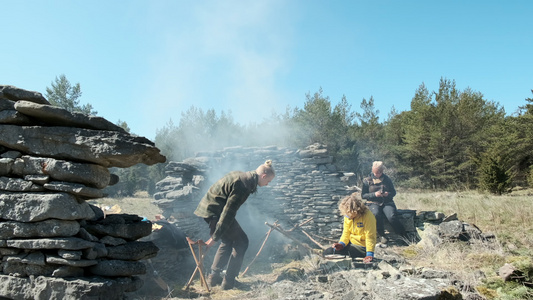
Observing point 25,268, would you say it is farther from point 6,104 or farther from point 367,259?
point 367,259

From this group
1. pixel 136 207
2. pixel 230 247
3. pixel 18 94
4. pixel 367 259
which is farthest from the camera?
pixel 136 207

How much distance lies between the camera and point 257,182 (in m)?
5.20

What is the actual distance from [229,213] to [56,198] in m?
2.43

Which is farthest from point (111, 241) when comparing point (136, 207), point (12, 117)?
point (136, 207)

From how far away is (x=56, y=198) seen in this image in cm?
286

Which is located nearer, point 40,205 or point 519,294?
point 40,205

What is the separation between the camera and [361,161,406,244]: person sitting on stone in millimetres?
7516

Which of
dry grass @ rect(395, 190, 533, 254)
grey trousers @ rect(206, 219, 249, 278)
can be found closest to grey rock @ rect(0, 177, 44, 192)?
grey trousers @ rect(206, 219, 249, 278)

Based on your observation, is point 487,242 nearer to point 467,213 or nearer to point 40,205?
point 467,213

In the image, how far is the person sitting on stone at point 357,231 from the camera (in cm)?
502

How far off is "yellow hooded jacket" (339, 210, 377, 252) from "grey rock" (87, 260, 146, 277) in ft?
11.1

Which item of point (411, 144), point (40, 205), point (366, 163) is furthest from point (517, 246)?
point (411, 144)

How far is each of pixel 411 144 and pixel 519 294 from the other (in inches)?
825

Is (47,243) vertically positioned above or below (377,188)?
below
